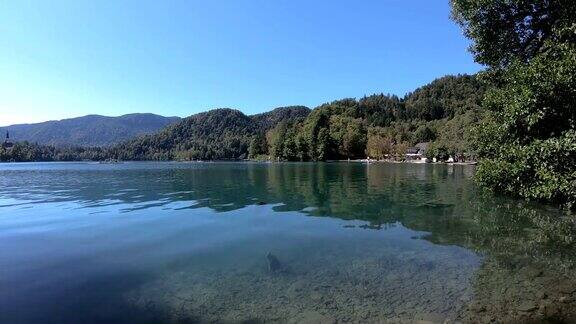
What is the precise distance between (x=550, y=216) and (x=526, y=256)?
10.1 m

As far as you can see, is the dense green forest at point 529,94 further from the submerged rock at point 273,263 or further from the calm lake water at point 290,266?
the submerged rock at point 273,263

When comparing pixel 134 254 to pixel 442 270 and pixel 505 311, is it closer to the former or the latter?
pixel 442 270

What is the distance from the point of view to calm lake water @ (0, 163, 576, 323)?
10164mm

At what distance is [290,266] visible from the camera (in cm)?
1428

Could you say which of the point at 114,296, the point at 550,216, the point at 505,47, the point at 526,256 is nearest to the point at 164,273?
the point at 114,296

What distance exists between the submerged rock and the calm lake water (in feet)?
0.36

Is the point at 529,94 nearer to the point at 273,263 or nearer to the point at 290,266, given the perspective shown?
the point at 290,266

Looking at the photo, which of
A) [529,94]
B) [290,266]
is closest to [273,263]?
[290,266]

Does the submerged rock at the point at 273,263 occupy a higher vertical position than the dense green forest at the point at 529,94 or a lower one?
lower

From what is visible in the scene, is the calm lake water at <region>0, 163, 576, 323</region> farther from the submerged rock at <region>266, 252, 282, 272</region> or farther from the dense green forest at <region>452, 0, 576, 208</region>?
the dense green forest at <region>452, 0, 576, 208</region>

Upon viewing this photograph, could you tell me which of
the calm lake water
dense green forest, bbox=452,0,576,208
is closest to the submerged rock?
the calm lake water

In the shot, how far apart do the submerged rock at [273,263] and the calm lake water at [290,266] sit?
11 centimetres

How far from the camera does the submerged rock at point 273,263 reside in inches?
549

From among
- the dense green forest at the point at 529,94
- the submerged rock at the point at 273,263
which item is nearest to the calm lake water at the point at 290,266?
the submerged rock at the point at 273,263
